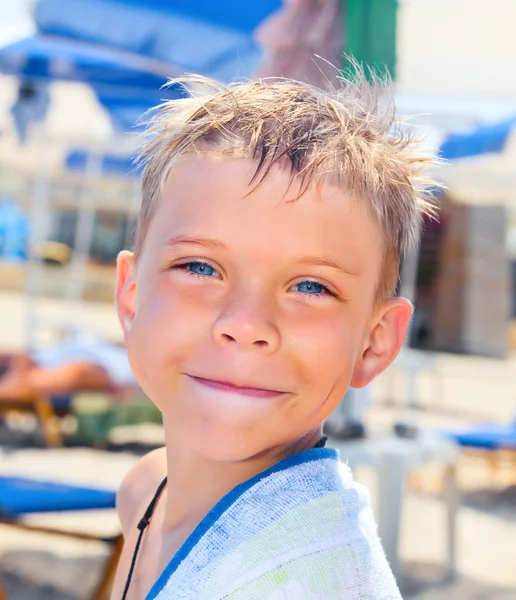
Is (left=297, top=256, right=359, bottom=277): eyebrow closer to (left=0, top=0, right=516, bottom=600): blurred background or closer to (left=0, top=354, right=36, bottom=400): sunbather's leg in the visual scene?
(left=0, top=0, right=516, bottom=600): blurred background

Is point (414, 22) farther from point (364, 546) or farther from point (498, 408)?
point (498, 408)

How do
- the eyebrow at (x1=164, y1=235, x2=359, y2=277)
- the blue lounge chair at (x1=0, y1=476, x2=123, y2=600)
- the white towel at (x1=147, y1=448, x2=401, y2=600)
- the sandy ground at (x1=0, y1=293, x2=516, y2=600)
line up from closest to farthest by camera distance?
the white towel at (x1=147, y1=448, x2=401, y2=600) < the eyebrow at (x1=164, y1=235, x2=359, y2=277) < the blue lounge chair at (x1=0, y1=476, x2=123, y2=600) < the sandy ground at (x1=0, y1=293, x2=516, y2=600)

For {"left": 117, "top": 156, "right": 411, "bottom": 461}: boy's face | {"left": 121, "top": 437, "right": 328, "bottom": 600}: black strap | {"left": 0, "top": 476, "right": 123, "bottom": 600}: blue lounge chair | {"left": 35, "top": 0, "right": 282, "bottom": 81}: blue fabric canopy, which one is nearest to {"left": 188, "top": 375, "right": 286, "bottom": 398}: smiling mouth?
{"left": 117, "top": 156, "right": 411, "bottom": 461}: boy's face

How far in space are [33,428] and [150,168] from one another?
5383 mm

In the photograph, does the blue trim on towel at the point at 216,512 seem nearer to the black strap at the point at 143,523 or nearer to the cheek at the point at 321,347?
the cheek at the point at 321,347

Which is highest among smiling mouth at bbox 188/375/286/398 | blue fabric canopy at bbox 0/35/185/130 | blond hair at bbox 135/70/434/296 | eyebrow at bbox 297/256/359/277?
blue fabric canopy at bbox 0/35/185/130

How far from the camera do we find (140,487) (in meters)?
1.32

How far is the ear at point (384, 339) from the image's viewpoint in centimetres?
105

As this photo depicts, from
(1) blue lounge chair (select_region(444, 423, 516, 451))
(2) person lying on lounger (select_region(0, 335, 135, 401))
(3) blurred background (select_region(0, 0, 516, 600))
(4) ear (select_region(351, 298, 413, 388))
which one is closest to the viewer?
(4) ear (select_region(351, 298, 413, 388))

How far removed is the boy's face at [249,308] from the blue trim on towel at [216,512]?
0.03 m

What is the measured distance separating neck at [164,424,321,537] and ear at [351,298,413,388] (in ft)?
0.35

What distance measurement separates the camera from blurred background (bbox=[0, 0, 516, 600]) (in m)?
2.90

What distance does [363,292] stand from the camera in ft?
3.22

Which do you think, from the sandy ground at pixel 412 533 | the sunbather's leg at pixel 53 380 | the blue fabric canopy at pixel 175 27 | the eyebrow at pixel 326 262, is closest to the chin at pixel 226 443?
the eyebrow at pixel 326 262
